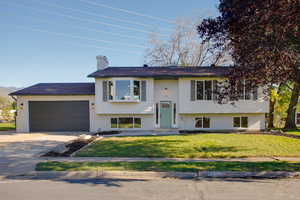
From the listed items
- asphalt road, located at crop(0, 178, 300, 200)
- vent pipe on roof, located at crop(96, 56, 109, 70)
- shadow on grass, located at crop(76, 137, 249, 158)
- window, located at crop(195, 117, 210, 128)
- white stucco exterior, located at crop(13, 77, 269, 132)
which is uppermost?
vent pipe on roof, located at crop(96, 56, 109, 70)

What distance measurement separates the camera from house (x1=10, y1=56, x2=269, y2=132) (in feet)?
44.5

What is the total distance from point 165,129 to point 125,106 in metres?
3.86

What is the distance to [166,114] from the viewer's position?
14.5 meters

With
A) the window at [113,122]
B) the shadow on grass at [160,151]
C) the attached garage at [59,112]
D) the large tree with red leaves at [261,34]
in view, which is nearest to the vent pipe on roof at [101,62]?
the attached garage at [59,112]

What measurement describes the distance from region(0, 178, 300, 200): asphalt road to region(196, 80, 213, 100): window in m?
9.41

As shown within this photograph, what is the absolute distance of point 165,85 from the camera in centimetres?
1443

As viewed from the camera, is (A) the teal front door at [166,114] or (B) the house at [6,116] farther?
(B) the house at [6,116]

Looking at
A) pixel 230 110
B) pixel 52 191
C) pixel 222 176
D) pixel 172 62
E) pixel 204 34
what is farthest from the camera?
pixel 172 62

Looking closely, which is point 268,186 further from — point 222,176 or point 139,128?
point 139,128

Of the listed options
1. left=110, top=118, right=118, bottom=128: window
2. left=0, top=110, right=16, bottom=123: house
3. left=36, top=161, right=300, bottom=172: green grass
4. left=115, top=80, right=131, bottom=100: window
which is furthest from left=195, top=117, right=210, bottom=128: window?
left=0, top=110, right=16, bottom=123: house

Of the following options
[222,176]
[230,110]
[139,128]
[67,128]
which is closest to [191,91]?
[230,110]

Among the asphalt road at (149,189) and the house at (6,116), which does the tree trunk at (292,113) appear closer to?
the asphalt road at (149,189)

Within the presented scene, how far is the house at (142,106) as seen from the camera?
1357 cm

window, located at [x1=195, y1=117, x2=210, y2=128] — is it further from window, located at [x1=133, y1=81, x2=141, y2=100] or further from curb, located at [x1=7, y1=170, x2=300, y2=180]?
curb, located at [x1=7, y1=170, x2=300, y2=180]
